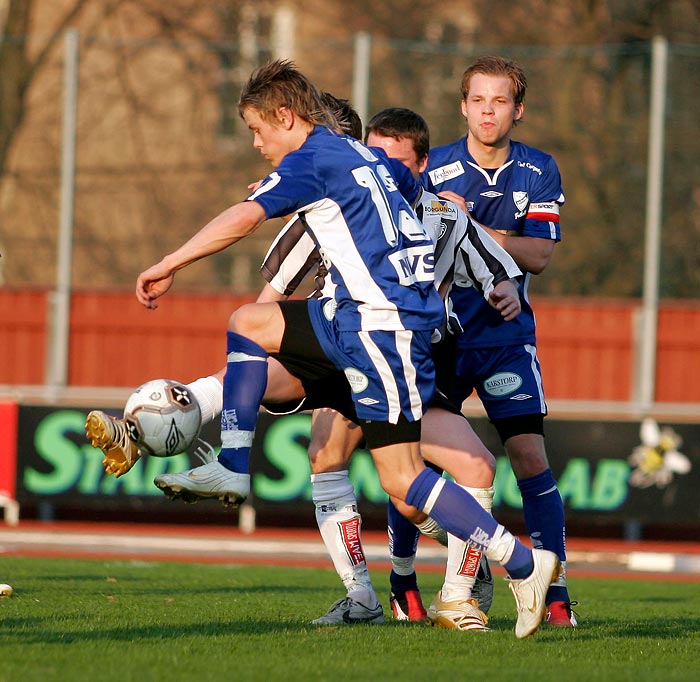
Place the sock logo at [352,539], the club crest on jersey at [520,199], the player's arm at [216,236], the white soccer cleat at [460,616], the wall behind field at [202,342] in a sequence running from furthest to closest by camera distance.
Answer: the wall behind field at [202,342]
the club crest on jersey at [520,199]
the sock logo at [352,539]
the white soccer cleat at [460,616]
the player's arm at [216,236]

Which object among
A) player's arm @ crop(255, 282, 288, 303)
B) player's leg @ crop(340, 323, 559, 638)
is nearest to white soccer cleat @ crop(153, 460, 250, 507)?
player's leg @ crop(340, 323, 559, 638)

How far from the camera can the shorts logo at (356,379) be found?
16.7 ft

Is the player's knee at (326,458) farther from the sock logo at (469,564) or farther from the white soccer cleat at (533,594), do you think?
the white soccer cleat at (533,594)

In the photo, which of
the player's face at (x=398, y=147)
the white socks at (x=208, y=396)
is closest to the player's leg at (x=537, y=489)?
the player's face at (x=398, y=147)

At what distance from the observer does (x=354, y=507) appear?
592 cm

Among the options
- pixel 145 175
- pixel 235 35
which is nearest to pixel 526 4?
pixel 235 35

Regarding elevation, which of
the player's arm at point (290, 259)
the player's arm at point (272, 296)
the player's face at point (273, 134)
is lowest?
the player's arm at point (272, 296)

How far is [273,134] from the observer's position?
5.18 metres

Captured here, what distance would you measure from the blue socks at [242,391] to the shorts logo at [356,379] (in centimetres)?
33

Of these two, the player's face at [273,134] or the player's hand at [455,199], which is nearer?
→ the player's face at [273,134]

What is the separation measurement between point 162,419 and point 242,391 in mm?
318

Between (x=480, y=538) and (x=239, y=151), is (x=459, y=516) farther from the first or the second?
(x=239, y=151)

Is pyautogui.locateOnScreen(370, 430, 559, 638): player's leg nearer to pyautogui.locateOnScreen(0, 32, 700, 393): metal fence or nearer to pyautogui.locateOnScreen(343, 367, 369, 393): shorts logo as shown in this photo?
pyautogui.locateOnScreen(343, 367, 369, 393): shorts logo

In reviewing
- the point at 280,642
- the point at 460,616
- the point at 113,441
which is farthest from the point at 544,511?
the point at 113,441
